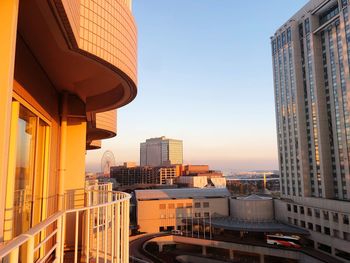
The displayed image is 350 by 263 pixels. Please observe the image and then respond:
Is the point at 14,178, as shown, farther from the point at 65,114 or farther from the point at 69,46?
the point at 65,114

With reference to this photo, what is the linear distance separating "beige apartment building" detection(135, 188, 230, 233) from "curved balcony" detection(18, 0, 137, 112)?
44.2m

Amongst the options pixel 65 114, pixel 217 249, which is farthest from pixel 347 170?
pixel 65 114

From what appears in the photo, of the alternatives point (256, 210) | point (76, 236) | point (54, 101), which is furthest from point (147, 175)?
point (76, 236)

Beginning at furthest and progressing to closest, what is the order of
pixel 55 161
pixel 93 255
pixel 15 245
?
pixel 55 161, pixel 93 255, pixel 15 245

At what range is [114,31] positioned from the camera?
16.1 feet

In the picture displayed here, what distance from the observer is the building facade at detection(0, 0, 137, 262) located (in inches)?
95.5

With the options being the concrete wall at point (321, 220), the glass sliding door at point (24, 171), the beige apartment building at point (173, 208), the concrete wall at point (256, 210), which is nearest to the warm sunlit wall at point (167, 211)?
the beige apartment building at point (173, 208)

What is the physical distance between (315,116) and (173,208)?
29.0 m

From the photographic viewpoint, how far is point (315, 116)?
48625mm

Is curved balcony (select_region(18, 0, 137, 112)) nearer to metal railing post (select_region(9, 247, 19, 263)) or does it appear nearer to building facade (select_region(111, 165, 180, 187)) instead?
metal railing post (select_region(9, 247, 19, 263))

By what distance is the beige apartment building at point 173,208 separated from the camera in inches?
1919

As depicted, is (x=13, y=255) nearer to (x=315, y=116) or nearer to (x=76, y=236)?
(x=76, y=236)

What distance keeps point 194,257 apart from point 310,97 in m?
33.2

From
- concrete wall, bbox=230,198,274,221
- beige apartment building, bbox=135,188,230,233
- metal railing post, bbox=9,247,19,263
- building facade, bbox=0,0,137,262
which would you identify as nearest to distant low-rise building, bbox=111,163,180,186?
beige apartment building, bbox=135,188,230,233
